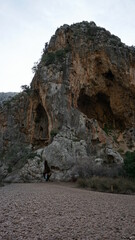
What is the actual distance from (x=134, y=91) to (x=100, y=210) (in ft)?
73.6

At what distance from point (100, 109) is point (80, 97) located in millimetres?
3620

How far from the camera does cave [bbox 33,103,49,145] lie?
26.9 metres

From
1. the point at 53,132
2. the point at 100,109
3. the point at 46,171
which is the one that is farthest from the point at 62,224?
the point at 100,109

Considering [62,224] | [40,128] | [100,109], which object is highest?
[100,109]

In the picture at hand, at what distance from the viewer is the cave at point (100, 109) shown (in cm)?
2822

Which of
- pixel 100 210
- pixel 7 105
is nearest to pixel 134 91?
pixel 7 105

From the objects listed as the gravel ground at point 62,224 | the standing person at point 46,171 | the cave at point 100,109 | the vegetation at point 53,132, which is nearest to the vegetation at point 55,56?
the cave at point 100,109

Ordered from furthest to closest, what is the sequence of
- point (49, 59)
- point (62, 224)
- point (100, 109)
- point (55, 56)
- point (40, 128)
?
point (100, 109) < point (40, 128) < point (49, 59) < point (55, 56) < point (62, 224)

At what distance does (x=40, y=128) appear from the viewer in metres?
27.7

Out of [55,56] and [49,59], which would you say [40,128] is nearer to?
[49,59]

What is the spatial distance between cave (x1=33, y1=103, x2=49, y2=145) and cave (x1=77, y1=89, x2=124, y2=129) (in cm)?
487

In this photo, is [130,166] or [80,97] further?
[80,97]

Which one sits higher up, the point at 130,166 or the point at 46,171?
the point at 130,166

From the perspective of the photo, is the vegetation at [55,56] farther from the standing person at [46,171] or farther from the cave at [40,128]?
the standing person at [46,171]
